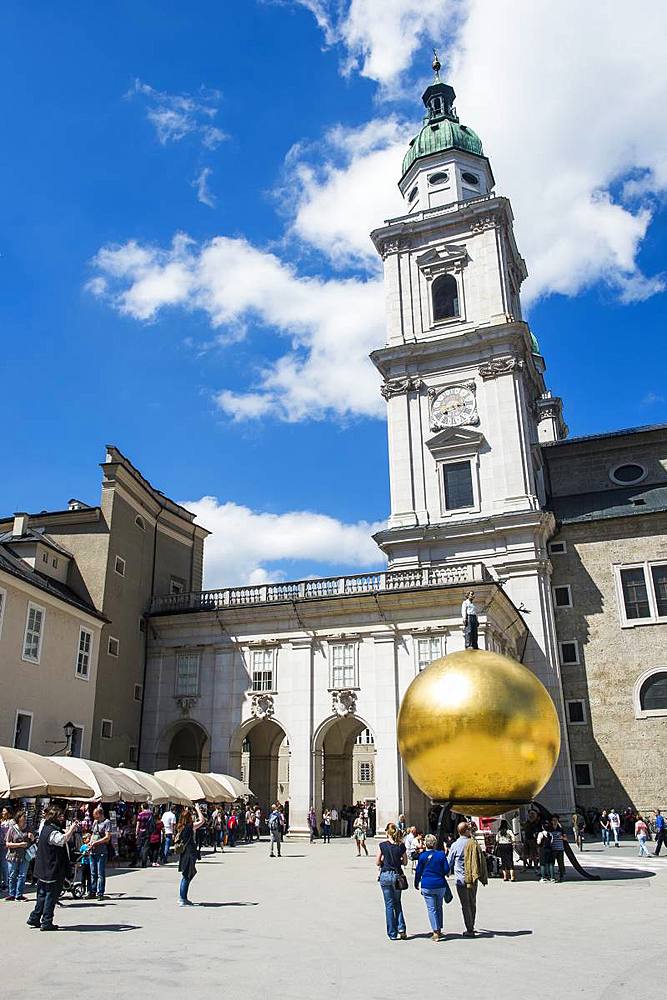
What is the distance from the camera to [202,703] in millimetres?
35156

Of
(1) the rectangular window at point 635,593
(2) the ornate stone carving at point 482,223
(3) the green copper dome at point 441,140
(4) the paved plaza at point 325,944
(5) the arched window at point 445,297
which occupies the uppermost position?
(3) the green copper dome at point 441,140

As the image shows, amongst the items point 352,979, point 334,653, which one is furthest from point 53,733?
point 352,979

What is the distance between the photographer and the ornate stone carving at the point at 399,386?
4634 centimetres

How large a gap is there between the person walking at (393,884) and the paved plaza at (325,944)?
0.21m

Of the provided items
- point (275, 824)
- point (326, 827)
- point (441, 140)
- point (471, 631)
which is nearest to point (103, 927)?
point (471, 631)

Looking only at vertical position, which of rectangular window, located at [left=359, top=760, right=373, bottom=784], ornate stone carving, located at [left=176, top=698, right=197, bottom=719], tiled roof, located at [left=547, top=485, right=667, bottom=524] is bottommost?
rectangular window, located at [left=359, top=760, right=373, bottom=784]

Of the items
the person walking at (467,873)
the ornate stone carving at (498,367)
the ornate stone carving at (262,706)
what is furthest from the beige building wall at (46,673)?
the ornate stone carving at (498,367)

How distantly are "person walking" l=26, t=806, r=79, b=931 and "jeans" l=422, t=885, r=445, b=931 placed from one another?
576 centimetres

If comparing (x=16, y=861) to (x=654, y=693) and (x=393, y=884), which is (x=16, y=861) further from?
(x=654, y=693)

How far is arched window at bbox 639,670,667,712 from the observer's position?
1527 inches

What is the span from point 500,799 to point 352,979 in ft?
16.2

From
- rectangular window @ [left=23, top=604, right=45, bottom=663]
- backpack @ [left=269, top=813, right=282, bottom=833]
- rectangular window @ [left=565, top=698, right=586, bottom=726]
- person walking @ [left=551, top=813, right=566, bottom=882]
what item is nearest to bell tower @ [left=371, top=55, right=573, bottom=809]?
rectangular window @ [left=565, top=698, right=586, bottom=726]

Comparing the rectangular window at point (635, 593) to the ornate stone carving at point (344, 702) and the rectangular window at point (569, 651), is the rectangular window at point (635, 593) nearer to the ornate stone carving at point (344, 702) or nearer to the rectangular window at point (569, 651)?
the rectangular window at point (569, 651)

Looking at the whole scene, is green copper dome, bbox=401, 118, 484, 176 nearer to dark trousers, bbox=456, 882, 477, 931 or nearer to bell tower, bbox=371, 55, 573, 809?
bell tower, bbox=371, 55, 573, 809
